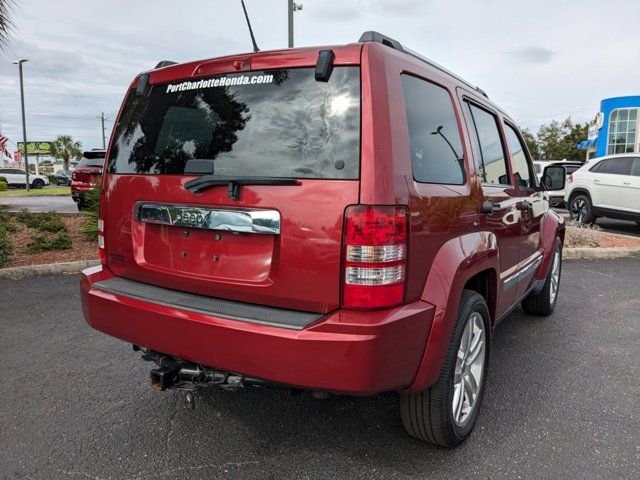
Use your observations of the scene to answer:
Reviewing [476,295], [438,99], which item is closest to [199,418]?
[476,295]

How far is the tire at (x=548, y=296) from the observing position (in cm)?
484

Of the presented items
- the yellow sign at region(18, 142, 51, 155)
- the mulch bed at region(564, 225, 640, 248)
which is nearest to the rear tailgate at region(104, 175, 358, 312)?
the mulch bed at region(564, 225, 640, 248)

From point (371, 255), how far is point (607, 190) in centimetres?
1082

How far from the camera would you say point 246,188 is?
2203 millimetres

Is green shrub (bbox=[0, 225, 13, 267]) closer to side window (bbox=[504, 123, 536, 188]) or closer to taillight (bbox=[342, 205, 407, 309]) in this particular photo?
taillight (bbox=[342, 205, 407, 309])

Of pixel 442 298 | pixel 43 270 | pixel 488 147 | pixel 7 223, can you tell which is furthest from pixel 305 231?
pixel 7 223

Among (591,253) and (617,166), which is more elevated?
(617,166)

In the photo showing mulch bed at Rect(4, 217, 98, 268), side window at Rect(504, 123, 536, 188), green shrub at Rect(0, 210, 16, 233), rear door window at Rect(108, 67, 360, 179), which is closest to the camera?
rear door window at Rect(108, 67, 360, 179)

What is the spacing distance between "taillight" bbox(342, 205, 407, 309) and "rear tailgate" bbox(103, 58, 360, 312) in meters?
0.05

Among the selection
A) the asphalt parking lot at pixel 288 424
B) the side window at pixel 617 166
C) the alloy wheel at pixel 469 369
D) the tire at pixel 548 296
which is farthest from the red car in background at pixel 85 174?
the side window at pixel 617 166

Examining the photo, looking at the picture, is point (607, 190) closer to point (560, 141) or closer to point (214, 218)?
point (214, 218)

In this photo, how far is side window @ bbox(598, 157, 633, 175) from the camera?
420 inches

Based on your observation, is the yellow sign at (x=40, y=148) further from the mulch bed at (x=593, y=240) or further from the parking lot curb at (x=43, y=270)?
the mulch bed at (x=593, y=240)

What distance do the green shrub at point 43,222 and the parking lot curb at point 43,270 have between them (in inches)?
90.1
